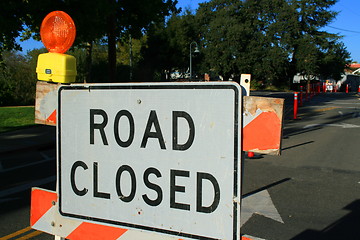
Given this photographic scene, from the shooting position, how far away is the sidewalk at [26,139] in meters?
9.86

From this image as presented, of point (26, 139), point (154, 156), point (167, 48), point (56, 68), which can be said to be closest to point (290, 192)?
point (154, 156)

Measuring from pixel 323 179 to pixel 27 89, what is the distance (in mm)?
19009

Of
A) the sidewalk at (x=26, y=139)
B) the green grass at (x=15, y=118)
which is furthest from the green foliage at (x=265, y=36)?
the sidewalk at (x=26, y=139)

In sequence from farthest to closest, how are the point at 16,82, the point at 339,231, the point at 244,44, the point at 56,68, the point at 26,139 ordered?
the point at 244,44
the point at 16,82
the point at 26,139
the point at 339,231
the point at 56,68

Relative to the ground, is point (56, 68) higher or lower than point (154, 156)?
higher

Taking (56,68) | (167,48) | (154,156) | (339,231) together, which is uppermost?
(167,48)

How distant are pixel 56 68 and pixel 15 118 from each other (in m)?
13.9

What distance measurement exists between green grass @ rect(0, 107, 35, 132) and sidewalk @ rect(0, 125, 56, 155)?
48cm

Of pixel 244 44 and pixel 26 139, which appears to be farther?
pixel 244 44

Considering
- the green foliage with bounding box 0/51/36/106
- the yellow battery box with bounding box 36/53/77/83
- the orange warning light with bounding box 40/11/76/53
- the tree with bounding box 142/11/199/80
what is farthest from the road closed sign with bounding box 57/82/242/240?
the tree with bounding box 142/11/199/80

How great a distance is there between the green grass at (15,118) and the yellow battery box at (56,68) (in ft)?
39.2

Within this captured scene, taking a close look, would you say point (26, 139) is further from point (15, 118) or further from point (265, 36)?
point (265, 36)

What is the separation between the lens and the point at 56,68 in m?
2.13

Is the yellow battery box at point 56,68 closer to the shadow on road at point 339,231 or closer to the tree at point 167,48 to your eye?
the shadow on road at point 339,231
